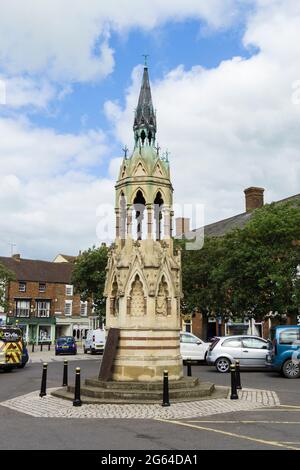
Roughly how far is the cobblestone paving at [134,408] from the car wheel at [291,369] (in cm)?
562

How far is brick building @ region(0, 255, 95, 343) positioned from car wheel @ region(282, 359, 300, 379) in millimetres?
46366

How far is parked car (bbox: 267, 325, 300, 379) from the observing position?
61.7 feet

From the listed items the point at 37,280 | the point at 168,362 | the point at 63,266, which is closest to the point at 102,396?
the point at 168,362

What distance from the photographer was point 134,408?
37.8 ft

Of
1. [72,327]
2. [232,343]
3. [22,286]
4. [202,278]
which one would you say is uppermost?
[22,286]

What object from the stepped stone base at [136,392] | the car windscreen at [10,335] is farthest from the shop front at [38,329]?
the stepped stone base at [136,392]

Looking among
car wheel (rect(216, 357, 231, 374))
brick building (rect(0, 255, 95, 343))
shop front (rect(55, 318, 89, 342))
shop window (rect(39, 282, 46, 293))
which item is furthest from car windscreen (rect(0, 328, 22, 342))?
shop front (rect(55, 318, 89, 342))

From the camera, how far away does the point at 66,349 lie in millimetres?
38125

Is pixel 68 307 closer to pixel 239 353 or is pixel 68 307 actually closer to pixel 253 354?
pixel 239 353

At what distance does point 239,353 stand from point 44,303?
156 ft

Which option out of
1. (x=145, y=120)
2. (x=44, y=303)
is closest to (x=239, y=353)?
(x=145, y=120)

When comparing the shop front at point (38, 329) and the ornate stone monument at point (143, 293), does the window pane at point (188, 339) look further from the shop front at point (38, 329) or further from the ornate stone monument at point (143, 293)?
the shop front at point (38, 329)

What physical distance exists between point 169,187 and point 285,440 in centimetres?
884

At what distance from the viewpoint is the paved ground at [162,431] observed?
7.92m
